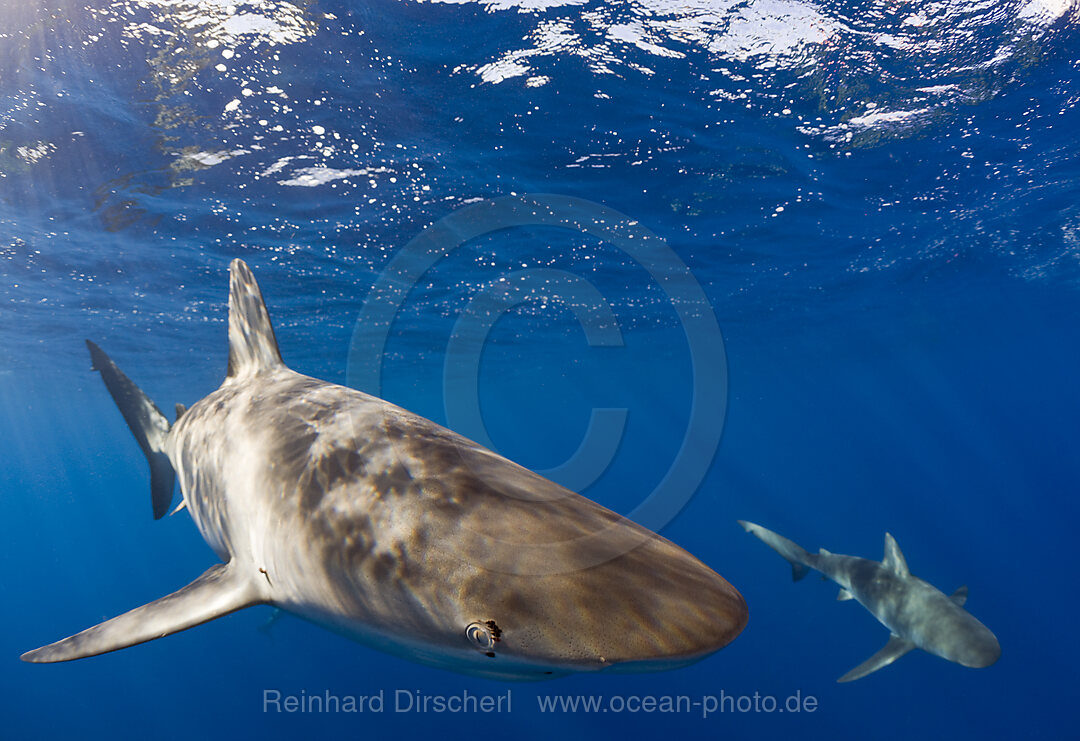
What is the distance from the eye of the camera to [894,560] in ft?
28.9

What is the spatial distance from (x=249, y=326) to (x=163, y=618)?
294cm

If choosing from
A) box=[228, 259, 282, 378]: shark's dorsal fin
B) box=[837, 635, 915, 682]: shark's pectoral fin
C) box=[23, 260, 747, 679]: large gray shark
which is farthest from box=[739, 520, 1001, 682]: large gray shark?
box=[228, 259, 282, 378]: shark's dorsal fin

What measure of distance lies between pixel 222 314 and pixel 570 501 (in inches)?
929

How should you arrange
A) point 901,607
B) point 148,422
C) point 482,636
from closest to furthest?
point 482,636 < point 148,422 < point 901,607

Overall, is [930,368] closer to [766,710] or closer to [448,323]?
[766,710]

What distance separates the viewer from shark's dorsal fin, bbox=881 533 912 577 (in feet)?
28.4

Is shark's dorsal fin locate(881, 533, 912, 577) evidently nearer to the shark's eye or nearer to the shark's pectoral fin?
the shark's pectoral fin

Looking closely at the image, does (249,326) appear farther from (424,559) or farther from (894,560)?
(894,560)

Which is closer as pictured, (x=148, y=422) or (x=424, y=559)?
(x=424, y=559)

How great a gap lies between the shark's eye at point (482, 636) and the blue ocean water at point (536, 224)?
4.50m

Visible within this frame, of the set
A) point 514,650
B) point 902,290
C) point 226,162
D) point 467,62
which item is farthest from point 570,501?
point 902,290

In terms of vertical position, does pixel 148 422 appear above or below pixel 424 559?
below

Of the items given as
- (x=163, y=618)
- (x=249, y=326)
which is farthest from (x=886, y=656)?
(x=249, y=326)

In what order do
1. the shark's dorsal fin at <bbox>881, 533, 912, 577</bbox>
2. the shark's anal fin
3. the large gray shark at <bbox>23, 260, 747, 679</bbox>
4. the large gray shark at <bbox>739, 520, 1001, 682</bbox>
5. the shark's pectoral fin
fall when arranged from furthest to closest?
the shark's dorsal fin at <bbox>881, 533, 912, 577</bbox>, the shark's pectoral fin, the large gray shark at <bbox>739, 520, 1001, 682</bbox>, the shark's anal fin, the large gray shark at <bbox>23, 260, 747, 679</bbox>
